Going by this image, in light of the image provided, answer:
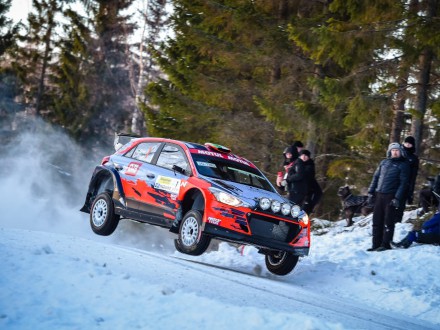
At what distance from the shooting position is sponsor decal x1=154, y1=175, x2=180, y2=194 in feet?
31.4

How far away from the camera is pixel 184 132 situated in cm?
2070

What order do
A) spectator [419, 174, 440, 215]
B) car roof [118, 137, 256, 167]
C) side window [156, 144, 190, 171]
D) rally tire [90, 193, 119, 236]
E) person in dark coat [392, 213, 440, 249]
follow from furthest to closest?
1. spectator [419, 174, 440, 215]
2. person in dark coat [392, 213, 440, 249]
3. rally tire [90, 193, 119, 236]
4. car roof [118, 137, 256, 167]
5. side window [156, 144, 190, 171]

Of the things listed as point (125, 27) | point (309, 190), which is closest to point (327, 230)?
point (309, 190)

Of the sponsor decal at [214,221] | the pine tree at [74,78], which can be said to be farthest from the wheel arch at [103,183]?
the pine tree at [74,78]

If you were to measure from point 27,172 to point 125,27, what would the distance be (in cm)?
986

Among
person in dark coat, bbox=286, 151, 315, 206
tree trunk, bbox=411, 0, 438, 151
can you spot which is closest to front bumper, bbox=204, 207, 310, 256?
person in dark coat, bbox=286, 151, 315, 206

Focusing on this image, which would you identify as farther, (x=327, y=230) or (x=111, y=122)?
(x=111, y=122)

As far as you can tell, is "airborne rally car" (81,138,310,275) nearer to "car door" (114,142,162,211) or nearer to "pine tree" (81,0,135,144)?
"car door" (114,142,162,211)

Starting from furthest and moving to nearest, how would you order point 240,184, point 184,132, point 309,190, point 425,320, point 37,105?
point 37,105 < point 184,132 < point 309,190 < point 240,184 < point 425,320

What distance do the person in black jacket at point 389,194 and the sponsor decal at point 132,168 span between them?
4492mm

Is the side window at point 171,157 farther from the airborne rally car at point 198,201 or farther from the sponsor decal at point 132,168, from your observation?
the sponsor decal at point 132,168

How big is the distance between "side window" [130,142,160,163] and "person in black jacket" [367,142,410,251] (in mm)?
4258

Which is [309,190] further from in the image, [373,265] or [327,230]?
[373,265]

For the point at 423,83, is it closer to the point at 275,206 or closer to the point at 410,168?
the point at 410,168
